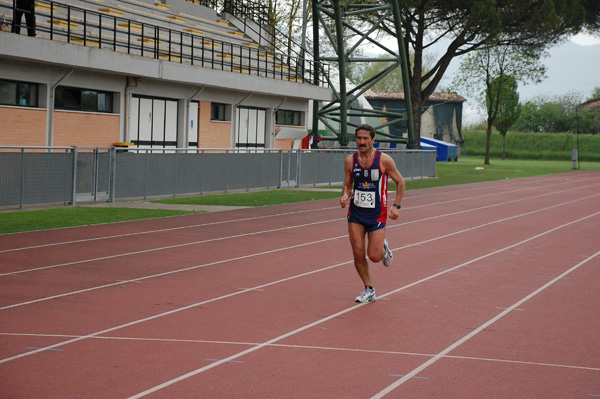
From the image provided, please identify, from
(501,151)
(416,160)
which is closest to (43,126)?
(416,160)

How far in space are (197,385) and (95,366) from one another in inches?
36.7

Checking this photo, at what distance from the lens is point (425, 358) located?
23.4ft

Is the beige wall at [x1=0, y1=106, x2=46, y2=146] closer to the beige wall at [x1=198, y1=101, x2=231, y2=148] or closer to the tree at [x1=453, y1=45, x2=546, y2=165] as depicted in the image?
the beige wall at [x1=198, y1=101, x2=231, y2=148]

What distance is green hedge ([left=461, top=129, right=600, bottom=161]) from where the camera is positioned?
8588 cm

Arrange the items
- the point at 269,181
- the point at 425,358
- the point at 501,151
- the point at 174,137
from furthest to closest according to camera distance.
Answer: the point at 501,151, the point at 174,137, the point at 269,181, the point at 425,358

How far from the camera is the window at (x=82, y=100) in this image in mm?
28328

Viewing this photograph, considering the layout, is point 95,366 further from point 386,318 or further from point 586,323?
point 586,323

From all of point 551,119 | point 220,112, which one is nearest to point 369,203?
point 220,112

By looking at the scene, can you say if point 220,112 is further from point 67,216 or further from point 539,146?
point 539,146

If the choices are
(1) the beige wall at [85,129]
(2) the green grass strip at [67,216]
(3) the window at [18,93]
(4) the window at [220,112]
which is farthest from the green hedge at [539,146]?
(2) the green grass strip at [67,216]

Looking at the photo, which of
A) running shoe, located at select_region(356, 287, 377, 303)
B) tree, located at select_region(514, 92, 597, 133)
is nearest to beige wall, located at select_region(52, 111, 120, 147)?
running shoe, located at select_region(356, 287, 377, 303)

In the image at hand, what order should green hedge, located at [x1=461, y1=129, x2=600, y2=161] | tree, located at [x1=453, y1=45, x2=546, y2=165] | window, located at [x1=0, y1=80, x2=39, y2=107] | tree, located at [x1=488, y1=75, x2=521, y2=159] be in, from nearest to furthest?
window, located at [x1=0, y1=80, x2=39, y2=107] < tree, located at [x1=453, y1=45, x2=546, y2=165] < tree, located at [x1=488, y1=75, x2=521, y2=159] < green hedge, located at [x1=461, y1=129, x2=600, y2=161]

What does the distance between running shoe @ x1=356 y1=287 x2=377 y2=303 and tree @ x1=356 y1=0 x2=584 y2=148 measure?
37582 millimetres

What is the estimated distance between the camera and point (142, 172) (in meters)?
24.0
